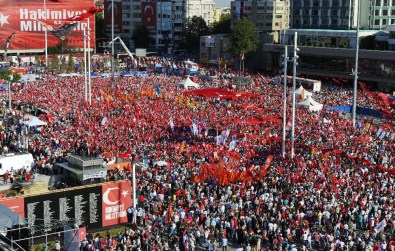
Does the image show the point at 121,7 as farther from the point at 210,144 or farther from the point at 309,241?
the point at 309,241

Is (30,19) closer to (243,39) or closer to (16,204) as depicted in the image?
(243,39)

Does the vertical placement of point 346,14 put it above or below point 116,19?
below

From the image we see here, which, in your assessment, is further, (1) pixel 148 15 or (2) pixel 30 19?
(1) pixel 148 15

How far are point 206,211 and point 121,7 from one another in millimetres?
105901

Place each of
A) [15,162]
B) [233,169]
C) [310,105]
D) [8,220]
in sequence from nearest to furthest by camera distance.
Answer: [8,220]
[233,169]
[15,162]
[310,105]

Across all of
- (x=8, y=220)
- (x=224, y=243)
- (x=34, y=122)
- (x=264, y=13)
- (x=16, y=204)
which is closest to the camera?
(x=8, y=220)

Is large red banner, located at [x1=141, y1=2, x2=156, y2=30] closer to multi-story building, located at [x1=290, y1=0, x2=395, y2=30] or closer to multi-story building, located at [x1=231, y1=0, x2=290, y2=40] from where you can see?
multi-story building, located at [x1=231, y1=0, x2=290, y2=40]

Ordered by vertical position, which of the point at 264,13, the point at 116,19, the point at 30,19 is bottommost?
the point at 30,19

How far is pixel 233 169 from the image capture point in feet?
92.8

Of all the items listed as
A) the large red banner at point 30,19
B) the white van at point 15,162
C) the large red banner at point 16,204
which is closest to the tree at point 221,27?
the large red banner at point 30,19

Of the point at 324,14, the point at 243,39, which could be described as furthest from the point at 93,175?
the point at 324,14

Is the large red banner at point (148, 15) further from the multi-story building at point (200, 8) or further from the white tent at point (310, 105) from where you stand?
the white tent at point (310, 105)

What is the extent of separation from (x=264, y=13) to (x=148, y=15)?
101 feet

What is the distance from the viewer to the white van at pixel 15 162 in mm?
28375
